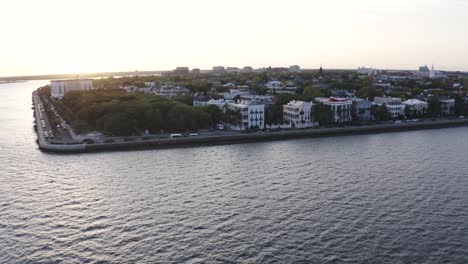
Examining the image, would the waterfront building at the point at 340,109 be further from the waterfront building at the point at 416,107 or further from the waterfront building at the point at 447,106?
the waterfront building at the point at 447,106

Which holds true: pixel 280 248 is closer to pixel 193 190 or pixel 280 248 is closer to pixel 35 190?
pixel 193 190

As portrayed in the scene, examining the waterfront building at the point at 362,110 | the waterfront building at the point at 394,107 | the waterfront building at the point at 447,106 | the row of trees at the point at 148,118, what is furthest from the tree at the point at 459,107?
the row of trees at the point at 148,118

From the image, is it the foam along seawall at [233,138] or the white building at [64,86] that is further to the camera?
the white building at [64,86]

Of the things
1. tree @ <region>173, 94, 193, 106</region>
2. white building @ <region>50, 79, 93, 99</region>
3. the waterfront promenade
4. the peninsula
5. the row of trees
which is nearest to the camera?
the waterfront promenade

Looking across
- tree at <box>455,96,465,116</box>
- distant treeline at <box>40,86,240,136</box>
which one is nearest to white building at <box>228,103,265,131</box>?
distant treeline at <box>40,86,240,136</box>

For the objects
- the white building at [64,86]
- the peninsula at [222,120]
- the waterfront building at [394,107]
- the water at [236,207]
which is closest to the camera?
the water at [236,207]

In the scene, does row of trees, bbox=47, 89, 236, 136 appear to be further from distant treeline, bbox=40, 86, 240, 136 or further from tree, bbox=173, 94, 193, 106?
tree, bbox=173, 94, 193, 106

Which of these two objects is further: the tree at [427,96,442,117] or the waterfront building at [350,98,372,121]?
the tree at [427,96,442,117]

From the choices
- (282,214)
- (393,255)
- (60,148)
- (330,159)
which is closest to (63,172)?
(60,148)
